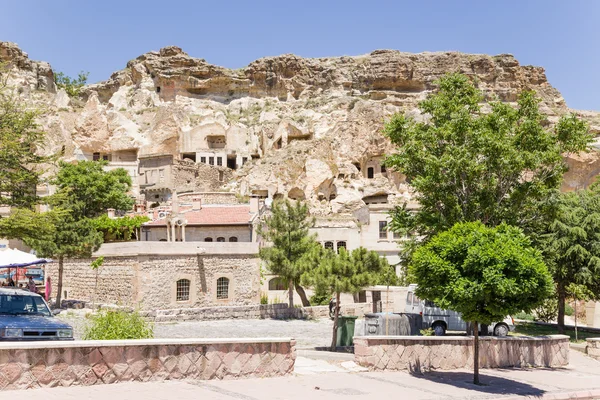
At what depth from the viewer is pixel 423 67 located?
102 metres

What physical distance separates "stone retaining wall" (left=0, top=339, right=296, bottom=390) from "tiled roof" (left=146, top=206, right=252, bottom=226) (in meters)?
24.7

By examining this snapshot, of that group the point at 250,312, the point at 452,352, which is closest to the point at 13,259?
the point at 250,312

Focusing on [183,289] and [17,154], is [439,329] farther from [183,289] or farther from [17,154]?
[17,154]

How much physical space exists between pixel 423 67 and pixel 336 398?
96.0 metres

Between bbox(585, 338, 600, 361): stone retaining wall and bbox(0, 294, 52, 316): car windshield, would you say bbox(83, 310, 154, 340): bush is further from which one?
bbox(585, 338, 600, 361): stone retaining wall

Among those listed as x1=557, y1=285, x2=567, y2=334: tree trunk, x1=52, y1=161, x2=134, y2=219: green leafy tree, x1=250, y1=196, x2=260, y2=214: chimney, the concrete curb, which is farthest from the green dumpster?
x1=52, y1=161, x2=134, y2=219: green leafy tree

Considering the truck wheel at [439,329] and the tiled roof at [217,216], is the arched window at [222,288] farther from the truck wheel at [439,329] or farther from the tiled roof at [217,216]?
the truck wheel at [439,329]

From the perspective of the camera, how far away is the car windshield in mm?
13781

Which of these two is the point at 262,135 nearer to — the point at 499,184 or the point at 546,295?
the point at 499,184

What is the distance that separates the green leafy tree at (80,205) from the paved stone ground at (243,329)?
11.0 ft

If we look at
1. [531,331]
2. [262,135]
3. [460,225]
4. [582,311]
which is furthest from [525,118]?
[262,135]

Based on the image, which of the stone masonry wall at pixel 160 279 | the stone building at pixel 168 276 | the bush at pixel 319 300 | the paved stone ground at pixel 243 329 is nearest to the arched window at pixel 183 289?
the stone building at pixel 168 276

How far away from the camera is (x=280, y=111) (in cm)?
9569

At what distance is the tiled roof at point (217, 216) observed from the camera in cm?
3731
